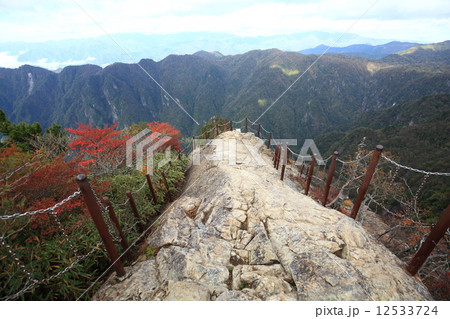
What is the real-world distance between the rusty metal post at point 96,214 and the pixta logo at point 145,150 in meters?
4.61

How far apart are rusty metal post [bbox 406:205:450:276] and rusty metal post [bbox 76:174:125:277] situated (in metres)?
5.22

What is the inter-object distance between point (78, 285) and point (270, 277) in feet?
10.7

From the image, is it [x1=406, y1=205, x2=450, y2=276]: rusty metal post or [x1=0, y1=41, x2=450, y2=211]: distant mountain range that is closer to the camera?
[x1=406, y1=205, x2=450, y2=276]: rusty metal post

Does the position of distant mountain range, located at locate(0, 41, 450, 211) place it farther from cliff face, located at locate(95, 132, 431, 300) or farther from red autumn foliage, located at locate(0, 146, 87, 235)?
red autumn foliage, located at locate(0, 146, 87, 235)

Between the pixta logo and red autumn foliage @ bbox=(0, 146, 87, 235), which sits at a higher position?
red autumn foliage @ bbox=(0, 146, 87, 235)

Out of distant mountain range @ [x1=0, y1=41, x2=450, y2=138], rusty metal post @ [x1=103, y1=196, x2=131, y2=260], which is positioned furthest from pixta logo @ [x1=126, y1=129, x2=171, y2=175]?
distant mountain range @ [x1=0, y1=41, x2=450, y2=138]

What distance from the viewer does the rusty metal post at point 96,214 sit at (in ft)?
9.62

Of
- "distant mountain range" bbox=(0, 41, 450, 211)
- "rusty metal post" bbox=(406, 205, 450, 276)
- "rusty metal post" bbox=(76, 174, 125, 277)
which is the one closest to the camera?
"rusty metal post" bbox=(76, 174, 125, 277)

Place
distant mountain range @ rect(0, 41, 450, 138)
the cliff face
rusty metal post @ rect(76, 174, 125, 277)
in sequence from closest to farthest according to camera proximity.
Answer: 1. rusty metal post @ rect(76, 174, 125, 277)
2. the cliff face
3. distant mountain range @ rect(0, 41, 450, 138)

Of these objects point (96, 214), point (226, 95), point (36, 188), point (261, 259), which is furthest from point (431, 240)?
point (226, 95)

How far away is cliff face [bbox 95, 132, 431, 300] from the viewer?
3.12 metres

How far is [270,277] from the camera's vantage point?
3.33m

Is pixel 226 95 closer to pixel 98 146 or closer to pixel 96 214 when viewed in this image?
pixel 98 146

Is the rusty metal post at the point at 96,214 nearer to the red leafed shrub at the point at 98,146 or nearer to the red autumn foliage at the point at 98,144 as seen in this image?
the red leafed shrub at the point at 98,146
